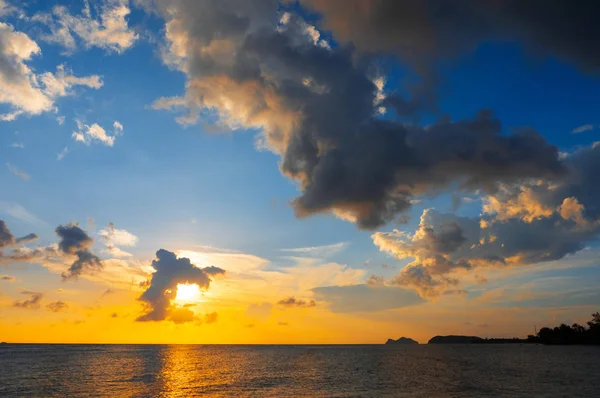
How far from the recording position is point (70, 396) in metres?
65.3

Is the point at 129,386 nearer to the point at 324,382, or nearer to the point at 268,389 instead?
the point at 268,389

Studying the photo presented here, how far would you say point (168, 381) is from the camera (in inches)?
3398

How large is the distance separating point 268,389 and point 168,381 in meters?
28.4

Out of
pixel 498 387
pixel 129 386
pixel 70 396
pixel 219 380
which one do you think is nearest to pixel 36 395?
pixel 70 396

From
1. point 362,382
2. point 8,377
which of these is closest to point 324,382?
point 362,382

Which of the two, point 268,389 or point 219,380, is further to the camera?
point 219,380

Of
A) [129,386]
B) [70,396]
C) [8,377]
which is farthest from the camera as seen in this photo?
[8,377]

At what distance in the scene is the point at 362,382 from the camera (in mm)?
81500

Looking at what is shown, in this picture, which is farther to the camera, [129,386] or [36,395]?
[129,386]

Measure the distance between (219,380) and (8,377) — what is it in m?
53.4

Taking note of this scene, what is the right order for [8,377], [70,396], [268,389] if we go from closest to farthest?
[70,396], [268,389], [8,377]

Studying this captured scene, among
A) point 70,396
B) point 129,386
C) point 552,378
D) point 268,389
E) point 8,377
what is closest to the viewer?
point 70,396

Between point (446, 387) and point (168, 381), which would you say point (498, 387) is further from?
point (168, 381)

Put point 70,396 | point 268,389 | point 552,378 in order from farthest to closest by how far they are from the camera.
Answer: point 552,378 → point 268,389 → point 70,396
